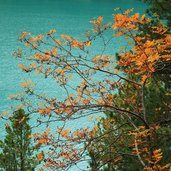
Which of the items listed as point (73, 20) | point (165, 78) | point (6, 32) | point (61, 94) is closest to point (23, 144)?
point (165, 78)

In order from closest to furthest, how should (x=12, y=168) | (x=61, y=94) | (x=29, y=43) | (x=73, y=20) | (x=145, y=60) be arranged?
(x=145, y=60) → (x=29, y=43) → (x=12, y=168) → (x=61, y=94) → (x=73, y=20)

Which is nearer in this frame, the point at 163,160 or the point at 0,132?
the point at 163,160

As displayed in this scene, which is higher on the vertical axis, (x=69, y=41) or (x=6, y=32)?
(x=6, y=32)

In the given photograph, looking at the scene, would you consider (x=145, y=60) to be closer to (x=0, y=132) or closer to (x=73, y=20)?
(x=0, y=132)

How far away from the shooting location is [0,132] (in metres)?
45.4

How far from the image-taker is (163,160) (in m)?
10.5

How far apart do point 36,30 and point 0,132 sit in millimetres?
100725

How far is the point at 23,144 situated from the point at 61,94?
48.5m

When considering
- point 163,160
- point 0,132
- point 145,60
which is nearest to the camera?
point 145,60

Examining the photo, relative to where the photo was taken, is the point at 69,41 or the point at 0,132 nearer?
the point at 69,41

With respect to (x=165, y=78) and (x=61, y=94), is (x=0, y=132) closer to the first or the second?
(x=61, y=94)

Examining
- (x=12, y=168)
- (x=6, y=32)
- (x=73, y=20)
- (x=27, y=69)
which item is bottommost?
(x=27, y=69)

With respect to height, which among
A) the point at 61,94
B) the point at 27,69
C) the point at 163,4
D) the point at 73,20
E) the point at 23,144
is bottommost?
the point at 27,69

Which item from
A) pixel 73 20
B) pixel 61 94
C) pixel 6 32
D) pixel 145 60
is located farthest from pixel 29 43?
pixel 73 20
